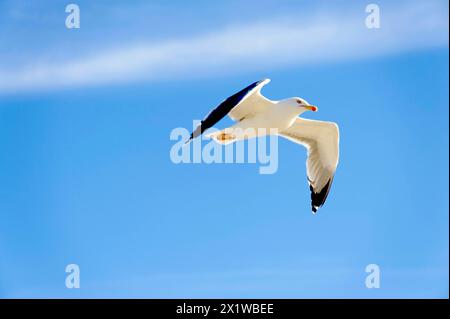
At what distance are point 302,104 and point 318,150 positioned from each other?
0.81m

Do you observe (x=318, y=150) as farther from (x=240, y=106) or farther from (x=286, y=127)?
(x=240, y=106)

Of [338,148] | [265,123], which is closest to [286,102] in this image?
[265,123]

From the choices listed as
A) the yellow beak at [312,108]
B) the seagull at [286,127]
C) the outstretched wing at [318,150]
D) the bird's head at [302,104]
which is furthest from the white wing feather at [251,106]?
the outstretched wing at [318,150]

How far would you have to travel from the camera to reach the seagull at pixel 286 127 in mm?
5982

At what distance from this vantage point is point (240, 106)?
6809 millimetres

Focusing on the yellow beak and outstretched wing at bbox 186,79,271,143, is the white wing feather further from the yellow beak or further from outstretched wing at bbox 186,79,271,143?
the yellow beak

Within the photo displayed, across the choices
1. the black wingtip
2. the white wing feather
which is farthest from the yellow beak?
the black wingtip

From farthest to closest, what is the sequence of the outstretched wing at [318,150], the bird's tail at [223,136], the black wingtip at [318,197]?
1. the black wingtip at [318,197]
2. the outstretched wing at [318,150]
3. the bird's tail at [223,136]

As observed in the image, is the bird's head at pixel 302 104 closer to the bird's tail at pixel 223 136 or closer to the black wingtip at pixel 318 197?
the bird's tail at pixel 223 136
